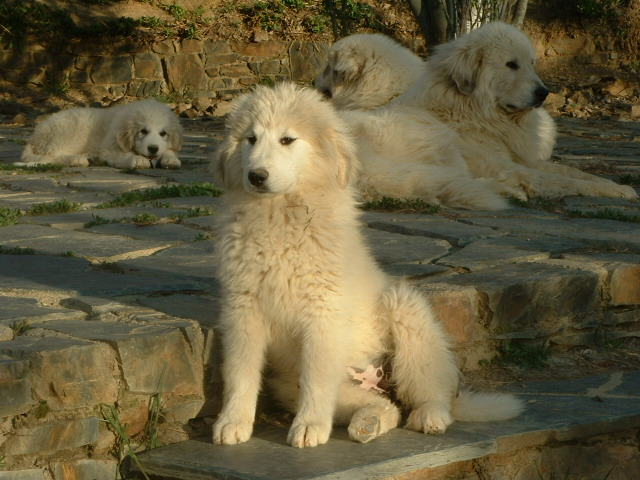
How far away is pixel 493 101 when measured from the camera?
25.2 ft

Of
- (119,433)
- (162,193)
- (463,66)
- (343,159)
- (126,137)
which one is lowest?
(126,137)

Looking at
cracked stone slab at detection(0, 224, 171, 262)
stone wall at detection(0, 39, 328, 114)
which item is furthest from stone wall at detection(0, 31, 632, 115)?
cracked stone slab at detection(0, 224, 171, 262)

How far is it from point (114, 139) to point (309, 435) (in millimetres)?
7455

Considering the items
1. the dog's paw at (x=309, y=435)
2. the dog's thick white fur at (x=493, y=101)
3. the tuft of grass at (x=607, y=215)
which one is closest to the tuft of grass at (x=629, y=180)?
the dog's thick white fur at (x=493, y=101)

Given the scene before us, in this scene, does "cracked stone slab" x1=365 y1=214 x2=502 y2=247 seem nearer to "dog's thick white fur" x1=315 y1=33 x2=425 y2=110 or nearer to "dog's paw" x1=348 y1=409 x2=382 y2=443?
"dog's paw" x1=348 y1=409 x2=382 y2=443

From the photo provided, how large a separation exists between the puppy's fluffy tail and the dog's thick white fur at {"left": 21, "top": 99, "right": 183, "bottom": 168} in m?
6.58

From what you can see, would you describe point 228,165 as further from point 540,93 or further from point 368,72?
point 368,72

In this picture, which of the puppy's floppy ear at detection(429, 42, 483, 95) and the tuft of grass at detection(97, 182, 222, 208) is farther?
the puppy's floppy ear at detection(429, 42, 483, 95)

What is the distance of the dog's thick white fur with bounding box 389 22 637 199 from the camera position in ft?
24.8

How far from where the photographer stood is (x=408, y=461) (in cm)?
309

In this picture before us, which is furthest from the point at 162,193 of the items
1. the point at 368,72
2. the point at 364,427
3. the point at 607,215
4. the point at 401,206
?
the point at 364,427

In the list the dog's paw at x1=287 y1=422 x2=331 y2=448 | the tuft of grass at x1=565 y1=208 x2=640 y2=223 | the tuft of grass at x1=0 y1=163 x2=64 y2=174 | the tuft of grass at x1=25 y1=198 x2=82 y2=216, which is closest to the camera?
the dog's paw at x1=287 y1=422 x2=331 y2=448

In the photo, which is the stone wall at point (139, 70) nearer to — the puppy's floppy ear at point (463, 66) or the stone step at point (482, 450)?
the puppy's floppy ear at point (463, 66)

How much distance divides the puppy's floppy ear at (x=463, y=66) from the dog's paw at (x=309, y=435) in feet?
16.4
